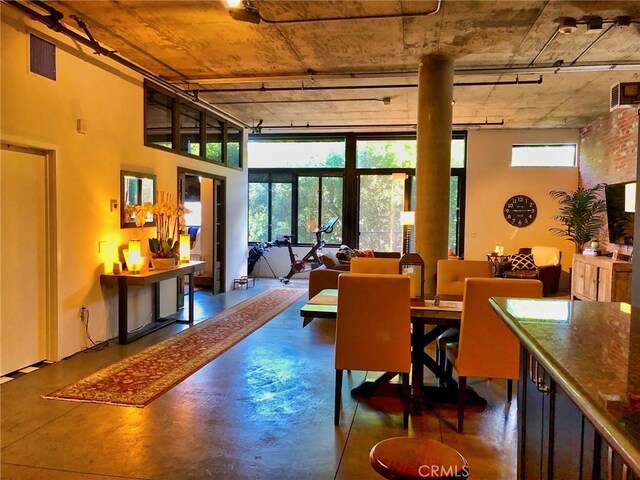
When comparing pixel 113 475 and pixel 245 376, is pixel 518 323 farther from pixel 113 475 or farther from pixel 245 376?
pixel 245 376

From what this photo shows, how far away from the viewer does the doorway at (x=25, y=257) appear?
12.5ft

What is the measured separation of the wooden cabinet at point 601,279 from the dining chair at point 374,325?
3.85 m

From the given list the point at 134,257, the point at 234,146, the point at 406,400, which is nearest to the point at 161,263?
the point at 134,257

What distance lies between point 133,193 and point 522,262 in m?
6.83

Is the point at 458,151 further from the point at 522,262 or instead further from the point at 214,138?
the point at 214,138

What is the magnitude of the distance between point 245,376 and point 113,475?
1.60 meters

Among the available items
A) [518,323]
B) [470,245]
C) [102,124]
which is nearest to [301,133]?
[470,245]

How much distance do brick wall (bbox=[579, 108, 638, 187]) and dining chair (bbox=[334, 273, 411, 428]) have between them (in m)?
4.97

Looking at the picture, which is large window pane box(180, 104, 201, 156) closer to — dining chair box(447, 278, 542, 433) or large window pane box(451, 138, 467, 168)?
dining chair box(447, 278, 542, 433)

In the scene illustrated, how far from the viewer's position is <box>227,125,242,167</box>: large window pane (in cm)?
866

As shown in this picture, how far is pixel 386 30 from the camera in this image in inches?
177

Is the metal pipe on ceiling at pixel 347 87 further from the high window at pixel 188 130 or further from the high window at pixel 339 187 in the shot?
the high window at pixel 339 187

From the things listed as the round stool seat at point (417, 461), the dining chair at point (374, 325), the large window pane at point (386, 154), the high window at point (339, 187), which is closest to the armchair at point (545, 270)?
the high window at point (339, 187)

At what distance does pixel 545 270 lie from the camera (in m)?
8.30
